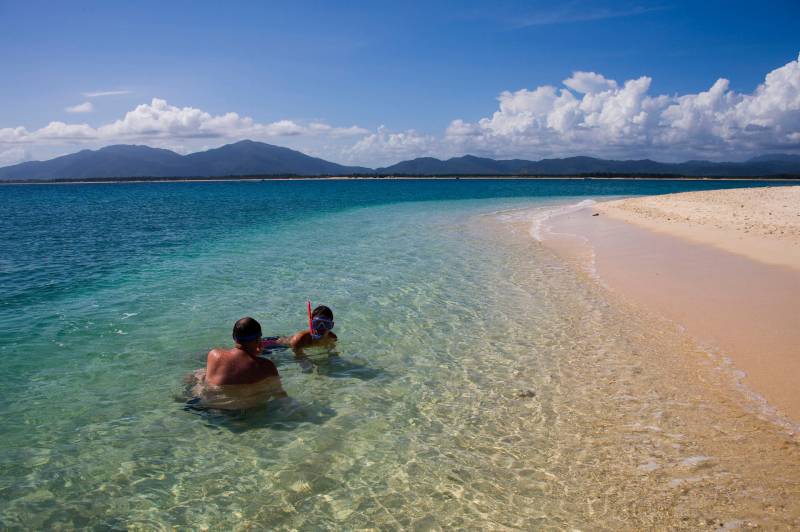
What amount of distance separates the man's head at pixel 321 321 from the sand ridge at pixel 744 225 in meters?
13.7

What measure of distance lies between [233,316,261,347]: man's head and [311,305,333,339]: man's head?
5.10 ft

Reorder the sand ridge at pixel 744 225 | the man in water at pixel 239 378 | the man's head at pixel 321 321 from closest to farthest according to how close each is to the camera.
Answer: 1. the man in water at pixel 239 378
2. the man's head at pixel 321 321
3. the sand ridge at pixel 744 225

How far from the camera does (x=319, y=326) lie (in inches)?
315

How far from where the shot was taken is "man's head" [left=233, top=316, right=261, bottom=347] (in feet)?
20.6

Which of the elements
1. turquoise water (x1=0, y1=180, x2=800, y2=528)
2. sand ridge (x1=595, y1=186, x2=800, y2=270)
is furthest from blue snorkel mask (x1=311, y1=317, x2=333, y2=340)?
sand ridge (x1=595, y1=186, x2=800, y2=270)

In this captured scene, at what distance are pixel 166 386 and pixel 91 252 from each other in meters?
18.9

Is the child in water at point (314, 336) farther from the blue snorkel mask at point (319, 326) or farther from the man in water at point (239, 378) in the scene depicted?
the man in water at point (239, 378)

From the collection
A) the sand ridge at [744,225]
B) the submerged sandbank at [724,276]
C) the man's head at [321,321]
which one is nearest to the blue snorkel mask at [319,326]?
the man's head at [321,321]

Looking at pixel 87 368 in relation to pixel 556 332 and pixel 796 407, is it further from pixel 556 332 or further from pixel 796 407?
pixel 796 407

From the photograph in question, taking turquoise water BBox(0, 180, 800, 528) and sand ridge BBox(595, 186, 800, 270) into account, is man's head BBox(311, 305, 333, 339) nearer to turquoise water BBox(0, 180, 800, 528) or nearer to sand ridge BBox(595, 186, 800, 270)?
turquoise water BBox(0, 180, 800, 528)

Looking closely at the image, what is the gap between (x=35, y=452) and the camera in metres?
5.49

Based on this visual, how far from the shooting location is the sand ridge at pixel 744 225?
52.6 ft

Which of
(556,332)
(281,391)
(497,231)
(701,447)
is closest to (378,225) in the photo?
(497,231)

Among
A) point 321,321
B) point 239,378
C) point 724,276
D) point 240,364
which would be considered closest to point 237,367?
point 240,364
